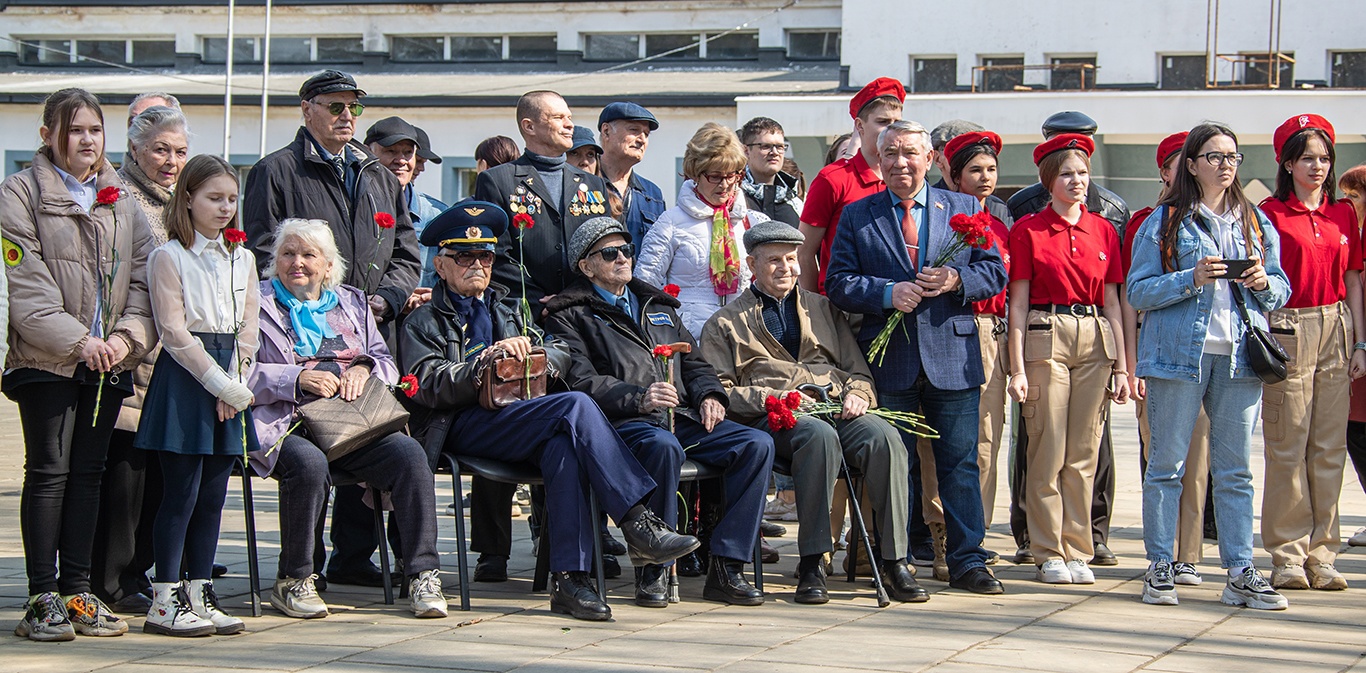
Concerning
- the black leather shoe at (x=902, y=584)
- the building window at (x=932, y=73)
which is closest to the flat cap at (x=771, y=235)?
the black leather shoe at (x=902, y=584)

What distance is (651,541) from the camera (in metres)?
6.14

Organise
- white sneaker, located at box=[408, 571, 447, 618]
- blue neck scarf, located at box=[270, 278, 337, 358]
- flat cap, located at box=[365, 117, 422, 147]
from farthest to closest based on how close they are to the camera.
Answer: flat cap, located at box=[365, 117, 422, 147]
blue neck scarf, located at box=[270, 278, 337, 358]
white sneaker, located at box=[408, 571, 447, 618]

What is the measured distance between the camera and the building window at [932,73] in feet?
101

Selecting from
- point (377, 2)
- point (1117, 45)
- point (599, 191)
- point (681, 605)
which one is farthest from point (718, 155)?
point (377, 2)

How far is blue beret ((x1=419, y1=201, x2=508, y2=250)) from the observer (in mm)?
6652

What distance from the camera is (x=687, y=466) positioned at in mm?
6594

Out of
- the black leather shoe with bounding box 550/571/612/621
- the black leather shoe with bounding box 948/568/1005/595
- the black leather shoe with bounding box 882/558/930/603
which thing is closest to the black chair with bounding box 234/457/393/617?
the black leather shoe with bounding box 550/571/612/621

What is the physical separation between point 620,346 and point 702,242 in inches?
37.4

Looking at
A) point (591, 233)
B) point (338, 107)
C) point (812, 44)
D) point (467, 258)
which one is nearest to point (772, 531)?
point (591, 233)

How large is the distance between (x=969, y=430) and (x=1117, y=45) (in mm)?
24023

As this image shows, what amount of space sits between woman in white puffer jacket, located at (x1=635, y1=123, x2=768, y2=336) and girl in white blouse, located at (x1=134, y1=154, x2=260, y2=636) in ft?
7.06

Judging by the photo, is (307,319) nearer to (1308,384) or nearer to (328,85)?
(328,85)

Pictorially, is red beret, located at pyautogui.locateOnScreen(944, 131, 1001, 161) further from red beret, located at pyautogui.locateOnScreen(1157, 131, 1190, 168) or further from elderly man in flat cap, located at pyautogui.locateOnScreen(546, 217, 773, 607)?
elderly man in flat cap, located at pyautogui.locateOnScreen(546, 217, 773, 607)

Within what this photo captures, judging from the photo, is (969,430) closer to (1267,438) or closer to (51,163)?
(1267,438)
